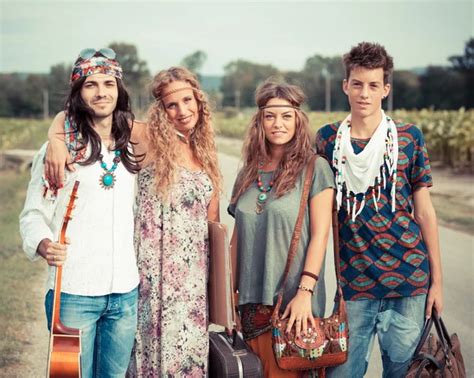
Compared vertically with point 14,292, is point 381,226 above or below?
above

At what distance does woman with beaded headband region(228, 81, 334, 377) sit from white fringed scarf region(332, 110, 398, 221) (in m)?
0.11

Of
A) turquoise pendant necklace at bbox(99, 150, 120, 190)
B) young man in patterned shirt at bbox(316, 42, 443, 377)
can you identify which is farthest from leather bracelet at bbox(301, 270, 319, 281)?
turquoise pendant necklace at bbox(99, 150, 120, 190)

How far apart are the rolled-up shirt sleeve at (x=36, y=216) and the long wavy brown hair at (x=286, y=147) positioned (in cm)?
93

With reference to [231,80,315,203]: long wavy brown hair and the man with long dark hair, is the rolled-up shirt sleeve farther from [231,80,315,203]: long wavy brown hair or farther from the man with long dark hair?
[231,80,315,203]: long wavy brown hair

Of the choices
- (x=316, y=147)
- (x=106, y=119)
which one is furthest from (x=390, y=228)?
(x=106, y=119)

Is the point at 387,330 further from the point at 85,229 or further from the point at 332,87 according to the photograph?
the point at 332,87

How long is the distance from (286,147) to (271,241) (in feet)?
1.54

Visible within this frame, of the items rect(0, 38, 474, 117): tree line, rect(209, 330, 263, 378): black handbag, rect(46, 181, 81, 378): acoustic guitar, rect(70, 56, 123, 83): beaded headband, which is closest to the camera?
rect(46, 181, 81, 378): acoustic guitar

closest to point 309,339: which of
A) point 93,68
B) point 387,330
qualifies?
point 387,330

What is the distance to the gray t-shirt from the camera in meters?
3.17

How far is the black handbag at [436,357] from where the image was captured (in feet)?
10.3

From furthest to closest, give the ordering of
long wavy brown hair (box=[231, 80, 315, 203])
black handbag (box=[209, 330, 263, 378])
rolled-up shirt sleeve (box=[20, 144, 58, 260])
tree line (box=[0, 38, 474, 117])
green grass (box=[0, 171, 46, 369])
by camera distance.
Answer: tree line (box=[0, 38, 474, 117]) → green grass (box=[0, 171, 46, 369]) → long wavy brown hair (box=[231, 80, 315, 203]) → black handbag (box=[209, 330, 263, 378]) → rolled-up shirt sleeve (box=[20, 144, 58, 260])

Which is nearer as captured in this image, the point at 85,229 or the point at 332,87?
the point at 85,229

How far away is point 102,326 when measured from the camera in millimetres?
3004
